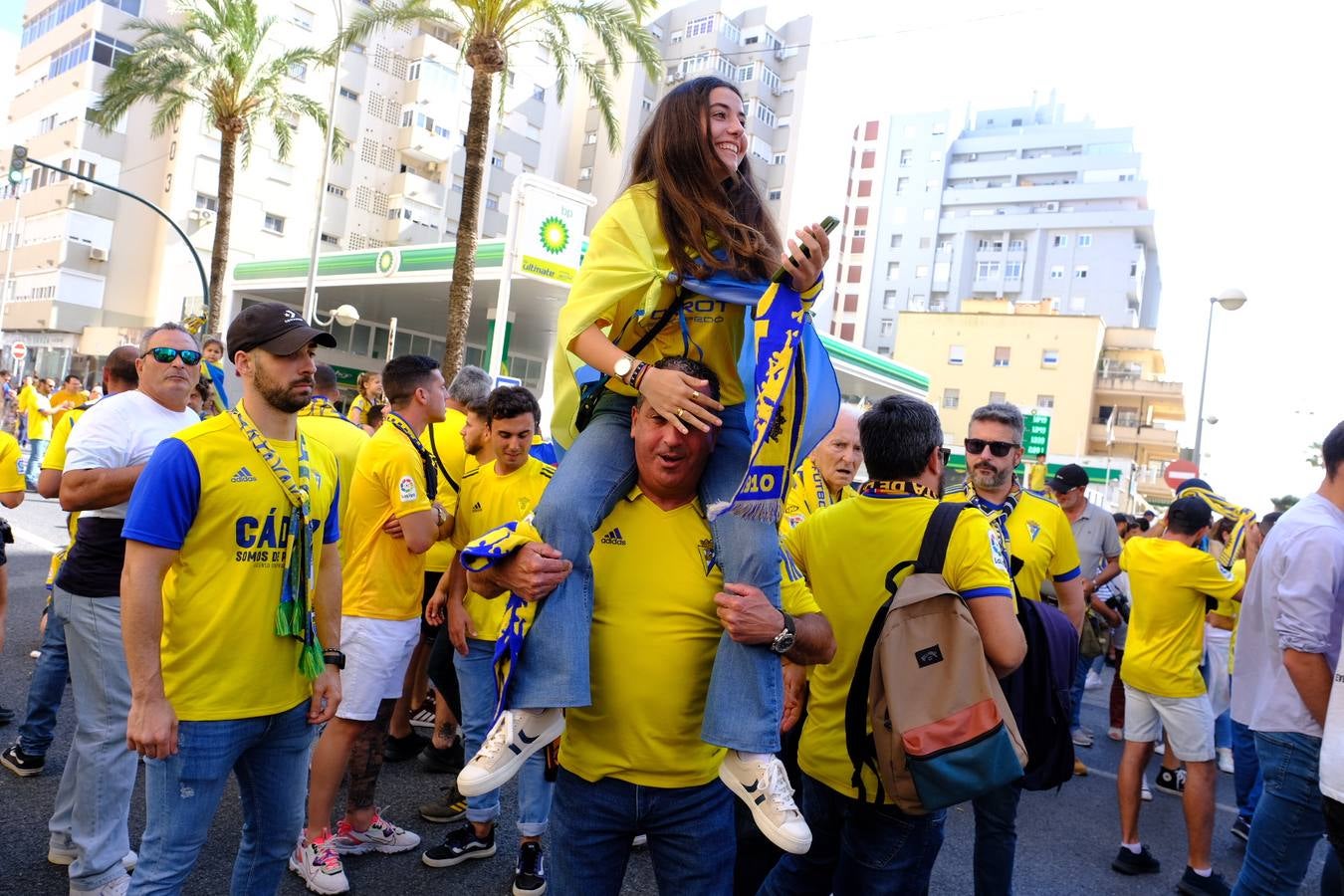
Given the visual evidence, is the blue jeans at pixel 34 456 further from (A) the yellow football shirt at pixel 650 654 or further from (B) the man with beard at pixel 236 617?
→ (A) the yellow football shirt at pixel 650 654

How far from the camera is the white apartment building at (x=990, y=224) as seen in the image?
7181 centimetres

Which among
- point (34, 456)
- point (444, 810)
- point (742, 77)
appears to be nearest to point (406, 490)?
point (444, 810)

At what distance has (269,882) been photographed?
302 centimetres

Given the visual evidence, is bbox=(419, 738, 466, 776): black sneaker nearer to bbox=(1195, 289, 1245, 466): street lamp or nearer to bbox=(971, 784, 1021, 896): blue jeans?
bbox=(971, 784, 1021, 896): blue jeans

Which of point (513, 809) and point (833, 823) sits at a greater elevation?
point (833, 823)

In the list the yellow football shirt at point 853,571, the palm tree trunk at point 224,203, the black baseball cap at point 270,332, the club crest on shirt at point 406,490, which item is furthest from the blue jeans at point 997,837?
the palm tree trunk at point 224,203

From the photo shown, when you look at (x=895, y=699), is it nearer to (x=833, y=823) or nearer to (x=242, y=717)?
(x=833, y=823)

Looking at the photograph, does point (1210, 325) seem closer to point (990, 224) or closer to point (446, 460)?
point (446, 460)

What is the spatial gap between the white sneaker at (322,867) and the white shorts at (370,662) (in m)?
0.55

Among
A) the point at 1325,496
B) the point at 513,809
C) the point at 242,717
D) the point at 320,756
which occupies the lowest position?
the point at 513,809

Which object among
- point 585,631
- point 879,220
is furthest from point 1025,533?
point 879,220

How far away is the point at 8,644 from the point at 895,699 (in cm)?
712

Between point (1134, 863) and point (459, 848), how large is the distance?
12.8ft

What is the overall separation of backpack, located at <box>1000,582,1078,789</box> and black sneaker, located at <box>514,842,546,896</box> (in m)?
2.21
